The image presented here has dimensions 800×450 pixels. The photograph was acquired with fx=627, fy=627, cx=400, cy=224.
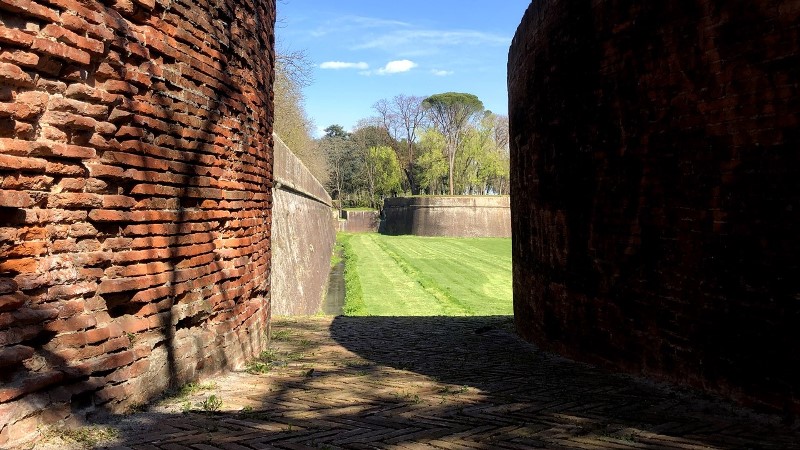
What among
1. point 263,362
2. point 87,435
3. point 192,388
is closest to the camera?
point 87,435

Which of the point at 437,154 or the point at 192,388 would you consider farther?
the point at 437,154

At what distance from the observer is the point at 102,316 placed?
11.0ft

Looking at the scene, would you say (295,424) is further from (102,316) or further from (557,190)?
(557,190)

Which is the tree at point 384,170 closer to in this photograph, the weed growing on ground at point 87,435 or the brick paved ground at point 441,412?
the brick paved ground at point 441,412

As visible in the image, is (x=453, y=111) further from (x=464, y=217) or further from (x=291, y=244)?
(x=291, y=244)

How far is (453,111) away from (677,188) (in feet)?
218

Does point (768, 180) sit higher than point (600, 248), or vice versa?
point (768, 180)

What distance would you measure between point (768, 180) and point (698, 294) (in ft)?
3.06

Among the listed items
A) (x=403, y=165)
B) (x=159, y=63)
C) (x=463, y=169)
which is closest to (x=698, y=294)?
(x=159, y=63)

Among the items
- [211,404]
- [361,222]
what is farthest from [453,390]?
[361,222]

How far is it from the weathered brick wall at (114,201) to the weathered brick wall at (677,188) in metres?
3.02

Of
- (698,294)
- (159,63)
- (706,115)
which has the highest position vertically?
(159,63)

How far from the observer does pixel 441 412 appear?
3.91 metres

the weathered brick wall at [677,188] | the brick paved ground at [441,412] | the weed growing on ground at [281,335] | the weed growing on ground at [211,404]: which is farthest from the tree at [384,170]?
the weed growing on ground at [211,404]
